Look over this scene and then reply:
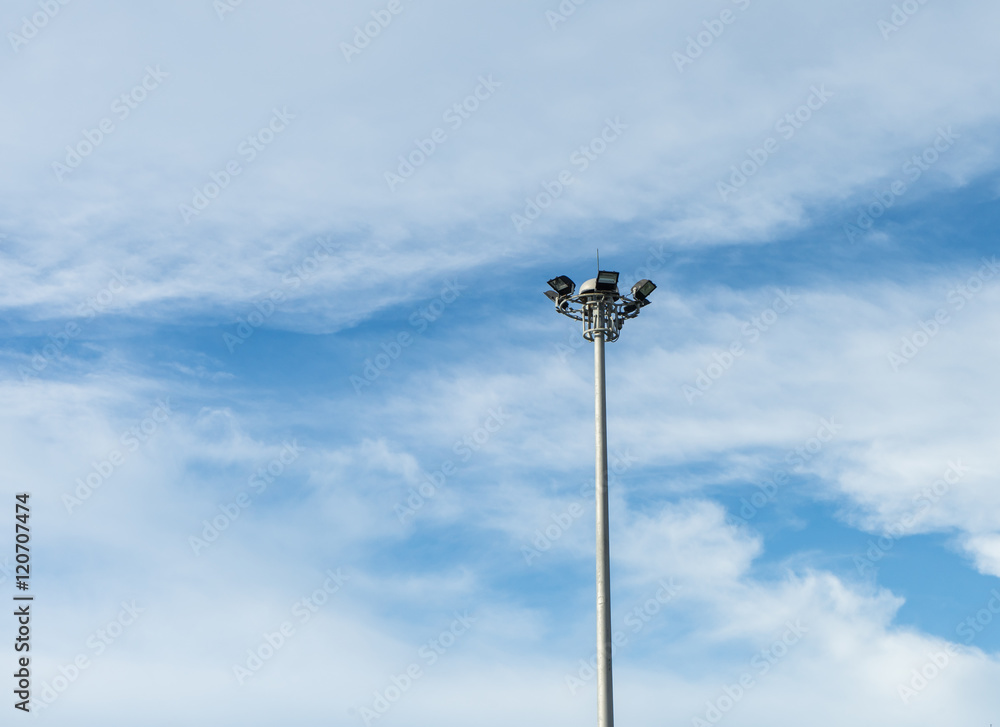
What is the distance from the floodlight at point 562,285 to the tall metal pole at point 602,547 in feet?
3.09

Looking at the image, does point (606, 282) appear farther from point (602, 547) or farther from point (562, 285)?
point (602, 547)

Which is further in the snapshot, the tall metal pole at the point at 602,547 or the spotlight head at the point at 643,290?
the spotlight head at the point at 643,290

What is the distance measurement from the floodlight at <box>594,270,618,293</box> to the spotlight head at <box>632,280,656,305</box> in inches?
21.1

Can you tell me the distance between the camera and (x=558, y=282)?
2805cm

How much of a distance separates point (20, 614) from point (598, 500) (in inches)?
798

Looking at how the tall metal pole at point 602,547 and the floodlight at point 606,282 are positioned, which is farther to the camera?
the floodlight at point 606,282

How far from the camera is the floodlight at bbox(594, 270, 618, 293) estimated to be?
90.8 ft

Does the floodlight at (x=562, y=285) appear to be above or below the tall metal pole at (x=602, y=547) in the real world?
above

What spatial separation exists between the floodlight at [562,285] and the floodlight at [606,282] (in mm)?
801

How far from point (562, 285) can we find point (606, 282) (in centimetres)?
118

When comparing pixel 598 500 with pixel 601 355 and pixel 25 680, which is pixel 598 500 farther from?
pixel 25 680

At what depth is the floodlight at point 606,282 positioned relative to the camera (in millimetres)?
27672

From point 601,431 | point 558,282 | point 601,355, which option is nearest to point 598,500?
point 601,431

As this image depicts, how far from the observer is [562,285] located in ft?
92.1
